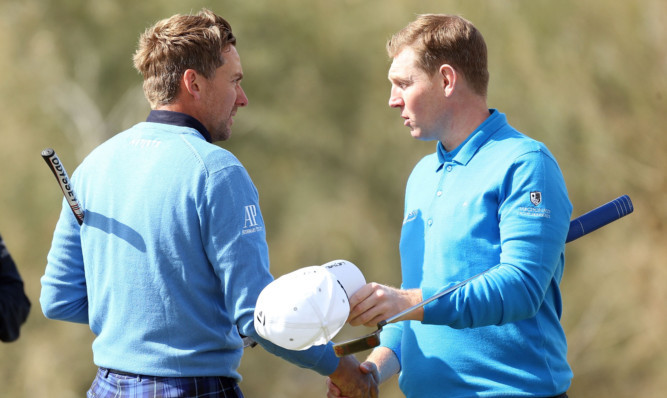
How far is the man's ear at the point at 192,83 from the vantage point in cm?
217

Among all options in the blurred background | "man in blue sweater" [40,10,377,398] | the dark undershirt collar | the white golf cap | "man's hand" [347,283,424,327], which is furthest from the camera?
the blurred background

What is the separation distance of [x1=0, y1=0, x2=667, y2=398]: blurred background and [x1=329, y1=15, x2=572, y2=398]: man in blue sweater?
4009 millimetres

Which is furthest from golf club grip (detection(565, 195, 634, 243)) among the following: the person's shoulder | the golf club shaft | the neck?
the neck

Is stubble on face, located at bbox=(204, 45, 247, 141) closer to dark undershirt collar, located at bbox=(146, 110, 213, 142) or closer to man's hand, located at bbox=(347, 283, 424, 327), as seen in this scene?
dark undershirt collar, located at bbox=(146, 110, 213, 142)

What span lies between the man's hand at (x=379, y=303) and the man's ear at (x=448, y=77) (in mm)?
588

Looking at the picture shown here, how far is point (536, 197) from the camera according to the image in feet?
6.30

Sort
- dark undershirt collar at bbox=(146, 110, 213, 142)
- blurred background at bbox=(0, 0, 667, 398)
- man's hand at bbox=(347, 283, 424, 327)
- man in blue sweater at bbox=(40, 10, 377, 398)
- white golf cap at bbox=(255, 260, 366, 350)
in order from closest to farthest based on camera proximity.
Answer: white golf cap at bbox=(255, 260, 366, 350)
man's hand at bbox=(347, 283, 424, 327)
man in blue sweater at bbox=(40, 10, 377, 398)
dark undershirt collar at bbox=(146, 110, 213, 142)
blurred background at bbox=(0, 0, 667, 398)

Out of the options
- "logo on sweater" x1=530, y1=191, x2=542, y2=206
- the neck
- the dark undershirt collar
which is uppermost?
the neck

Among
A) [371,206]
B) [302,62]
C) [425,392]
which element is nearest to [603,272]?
[371,206]

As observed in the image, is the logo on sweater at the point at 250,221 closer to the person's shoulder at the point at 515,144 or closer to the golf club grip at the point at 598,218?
the person's shoulder at the point at 515,144

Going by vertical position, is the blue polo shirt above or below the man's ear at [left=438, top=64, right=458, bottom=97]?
below

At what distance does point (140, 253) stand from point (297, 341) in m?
0.49

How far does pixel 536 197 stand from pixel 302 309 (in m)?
0.62

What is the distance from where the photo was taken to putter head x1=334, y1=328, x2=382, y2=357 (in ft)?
5.91
